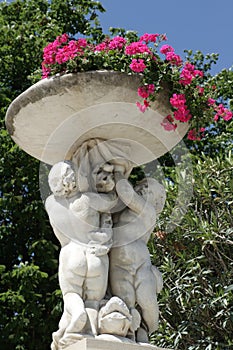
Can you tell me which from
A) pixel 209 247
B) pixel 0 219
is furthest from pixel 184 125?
pixel 0 219

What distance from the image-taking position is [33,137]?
566 cm

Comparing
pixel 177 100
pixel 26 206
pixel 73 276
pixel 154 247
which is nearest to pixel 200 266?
pixel 154 247

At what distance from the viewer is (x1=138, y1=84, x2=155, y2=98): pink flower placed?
5.15 meters

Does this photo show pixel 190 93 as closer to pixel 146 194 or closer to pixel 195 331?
pixel 146 194

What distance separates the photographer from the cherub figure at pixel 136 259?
5207 mm

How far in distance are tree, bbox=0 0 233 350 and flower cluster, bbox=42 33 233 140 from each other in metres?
3.34

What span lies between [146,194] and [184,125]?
1.99 ft

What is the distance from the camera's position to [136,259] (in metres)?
5.30

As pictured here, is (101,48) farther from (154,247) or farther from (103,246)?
(154,247)

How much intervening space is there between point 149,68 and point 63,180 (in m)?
1.02

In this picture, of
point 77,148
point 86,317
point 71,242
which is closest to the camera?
point 86,317

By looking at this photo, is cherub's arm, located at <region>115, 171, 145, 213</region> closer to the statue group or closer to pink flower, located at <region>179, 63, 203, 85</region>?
the statue group

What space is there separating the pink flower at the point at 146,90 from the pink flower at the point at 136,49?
0.97 ft

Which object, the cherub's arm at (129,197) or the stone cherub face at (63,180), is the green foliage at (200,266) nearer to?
the cherub's arm at (129,197)
